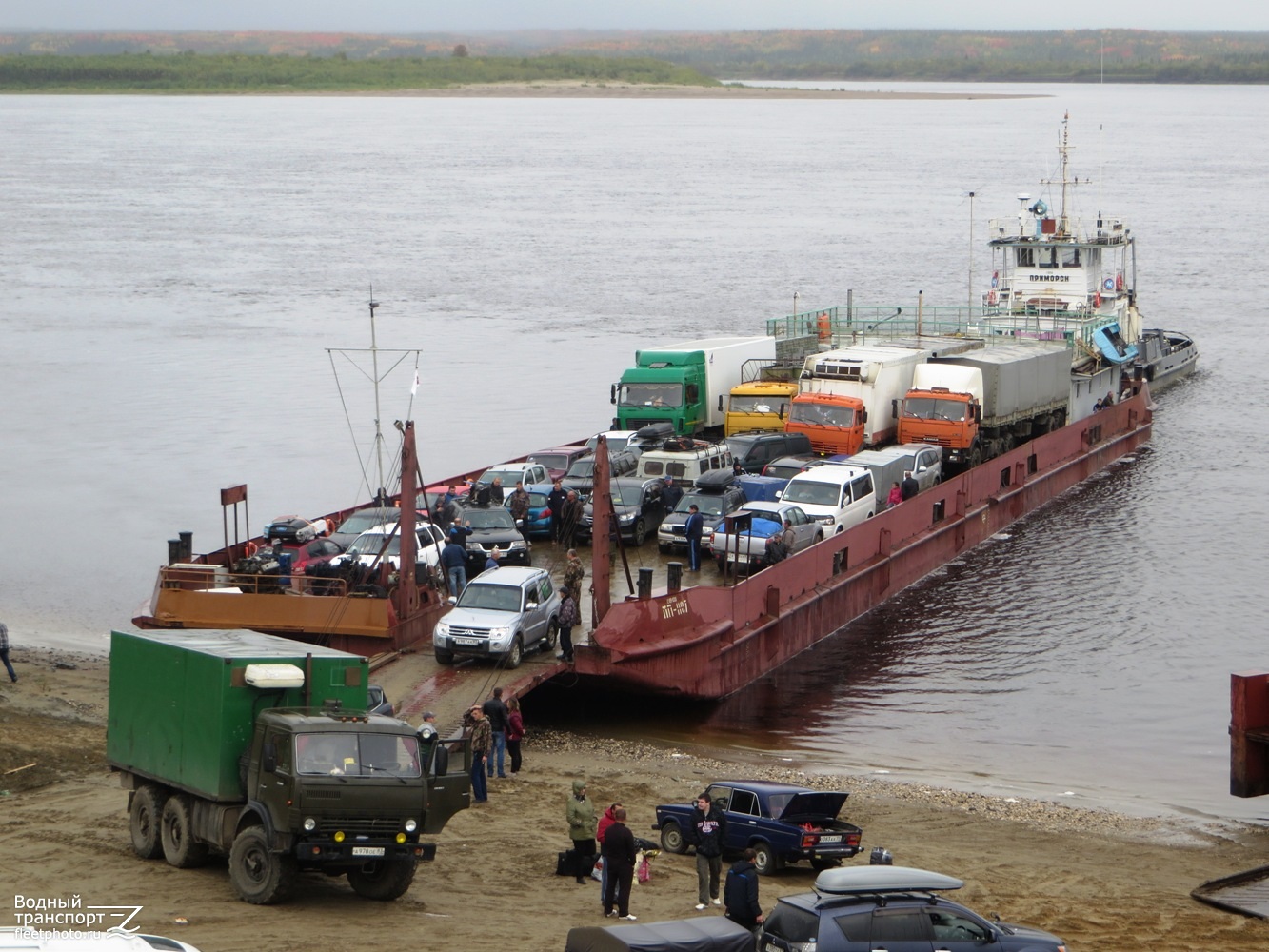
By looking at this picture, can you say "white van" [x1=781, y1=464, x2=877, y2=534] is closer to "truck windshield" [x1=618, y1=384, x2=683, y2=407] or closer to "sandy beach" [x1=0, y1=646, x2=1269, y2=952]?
"truck windshield" [x1=618, y1=384, x2=683, y2=407]

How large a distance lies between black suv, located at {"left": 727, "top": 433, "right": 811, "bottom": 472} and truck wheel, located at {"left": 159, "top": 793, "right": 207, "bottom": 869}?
1877cm

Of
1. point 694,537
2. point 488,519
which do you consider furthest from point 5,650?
point 694,537

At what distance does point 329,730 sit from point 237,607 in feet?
31.8

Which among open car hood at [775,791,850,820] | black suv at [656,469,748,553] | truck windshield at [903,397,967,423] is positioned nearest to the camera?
open car hood at [775,791,850,820]

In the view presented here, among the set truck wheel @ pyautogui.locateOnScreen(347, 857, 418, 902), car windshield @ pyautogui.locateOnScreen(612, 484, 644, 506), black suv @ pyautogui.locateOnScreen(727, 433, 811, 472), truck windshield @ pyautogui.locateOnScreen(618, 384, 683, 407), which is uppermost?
truck windshield @ pyautogui.locateOnScreen(618, 384, 683, 407)

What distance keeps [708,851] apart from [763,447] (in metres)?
19.0

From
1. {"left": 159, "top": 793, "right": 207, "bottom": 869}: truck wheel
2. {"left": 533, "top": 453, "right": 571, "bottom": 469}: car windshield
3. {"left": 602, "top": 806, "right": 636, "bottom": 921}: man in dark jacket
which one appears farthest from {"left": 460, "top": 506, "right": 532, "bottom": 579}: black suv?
{"left": 602, "top": 806, "right": 636, "bottom": 921}: man in dark jacket

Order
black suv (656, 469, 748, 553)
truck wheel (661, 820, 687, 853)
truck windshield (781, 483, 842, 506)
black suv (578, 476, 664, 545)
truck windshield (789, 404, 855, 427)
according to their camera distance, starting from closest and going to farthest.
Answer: truck wheel (661, 820, 687, 853) < black suv (656, 469, 748, 553) < black suv (578, 476, 664, 545) < truck windshield (781, 483, 842, 506) < truck windshield (789, 404, 855, 427)

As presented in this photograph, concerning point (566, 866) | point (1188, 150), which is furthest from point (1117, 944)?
point (1188, 150)

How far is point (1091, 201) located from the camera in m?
114

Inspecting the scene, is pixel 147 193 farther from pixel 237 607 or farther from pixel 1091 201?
pixel 237 607

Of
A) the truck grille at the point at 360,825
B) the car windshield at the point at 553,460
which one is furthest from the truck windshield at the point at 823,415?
the truck grille at the point at 360,825

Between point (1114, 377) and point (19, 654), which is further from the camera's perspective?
point (1114, 377)

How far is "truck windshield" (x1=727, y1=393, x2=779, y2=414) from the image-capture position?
117 ft
